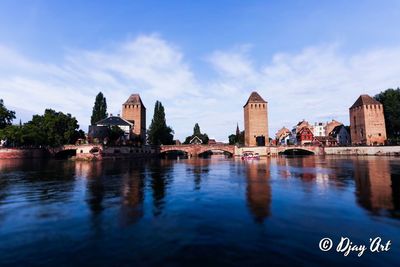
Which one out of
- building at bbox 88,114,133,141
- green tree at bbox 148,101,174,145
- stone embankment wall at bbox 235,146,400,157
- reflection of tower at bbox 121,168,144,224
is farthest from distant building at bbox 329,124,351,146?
reflection of tower at bbox 121,168,144,224

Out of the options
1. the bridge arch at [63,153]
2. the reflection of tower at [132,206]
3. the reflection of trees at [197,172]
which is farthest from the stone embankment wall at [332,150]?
the reflection of tower at [132,206]

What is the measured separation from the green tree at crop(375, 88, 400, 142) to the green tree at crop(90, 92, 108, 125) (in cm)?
10017

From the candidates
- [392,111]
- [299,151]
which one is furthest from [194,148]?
[392,111]

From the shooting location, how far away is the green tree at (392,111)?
295 ft

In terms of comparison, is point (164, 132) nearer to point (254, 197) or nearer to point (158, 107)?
point (158, 107)

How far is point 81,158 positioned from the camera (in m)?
68.2

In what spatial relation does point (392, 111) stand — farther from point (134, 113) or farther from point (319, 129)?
point (134, 113)

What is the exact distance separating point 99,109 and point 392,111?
103431 millimetres


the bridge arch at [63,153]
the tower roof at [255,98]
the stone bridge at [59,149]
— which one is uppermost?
the tower roof at [255,98]

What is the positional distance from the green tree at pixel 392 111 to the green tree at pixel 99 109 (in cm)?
10017

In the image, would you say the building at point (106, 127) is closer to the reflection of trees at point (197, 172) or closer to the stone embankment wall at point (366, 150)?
the reflection of trees at point (197, 172)

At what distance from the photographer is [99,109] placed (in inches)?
3794

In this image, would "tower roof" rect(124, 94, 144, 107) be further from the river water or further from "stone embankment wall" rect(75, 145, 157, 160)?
the river water

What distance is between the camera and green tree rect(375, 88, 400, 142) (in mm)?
90000
